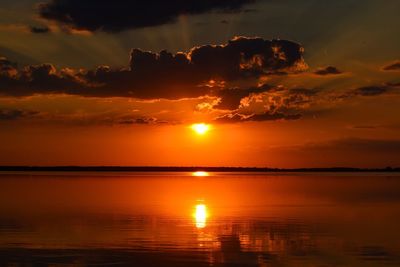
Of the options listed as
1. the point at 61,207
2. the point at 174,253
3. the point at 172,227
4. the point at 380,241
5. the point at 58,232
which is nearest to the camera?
the point at 174,253

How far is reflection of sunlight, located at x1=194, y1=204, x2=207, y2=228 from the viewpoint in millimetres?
46862

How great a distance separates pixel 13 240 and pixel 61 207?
84.2 ft

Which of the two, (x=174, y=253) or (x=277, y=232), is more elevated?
(x=277, y=232)

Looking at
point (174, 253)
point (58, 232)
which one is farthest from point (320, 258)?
point (58, 232)

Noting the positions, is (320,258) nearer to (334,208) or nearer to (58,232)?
(58,232)

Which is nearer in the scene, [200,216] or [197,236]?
[197,236]

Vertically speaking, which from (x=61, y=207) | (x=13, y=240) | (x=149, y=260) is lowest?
(x=149, y=260)

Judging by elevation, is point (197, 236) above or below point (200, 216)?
below

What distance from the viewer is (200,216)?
176ft

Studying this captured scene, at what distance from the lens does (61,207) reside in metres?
62.0

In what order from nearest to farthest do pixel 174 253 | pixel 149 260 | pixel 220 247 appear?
pixel 149 260 → pixel 174 253 → pixel 220 247

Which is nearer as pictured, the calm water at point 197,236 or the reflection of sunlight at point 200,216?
the calm water at point 197,236

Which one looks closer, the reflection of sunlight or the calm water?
the calm water

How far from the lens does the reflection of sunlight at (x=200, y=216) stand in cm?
4686
